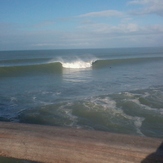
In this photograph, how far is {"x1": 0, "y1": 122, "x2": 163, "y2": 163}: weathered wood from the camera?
47.8 inches

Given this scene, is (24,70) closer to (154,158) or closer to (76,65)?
(76,65)

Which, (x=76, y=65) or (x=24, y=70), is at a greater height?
(x=76, y=65)

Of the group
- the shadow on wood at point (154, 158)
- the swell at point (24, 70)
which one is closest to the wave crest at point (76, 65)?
the swell at point (24, 70)

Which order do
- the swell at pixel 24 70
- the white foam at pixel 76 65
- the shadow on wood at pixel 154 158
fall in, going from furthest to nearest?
the white foam at pixel 76 65, the swell at pixel 24 70, the shadow on wood at pixel 154 158

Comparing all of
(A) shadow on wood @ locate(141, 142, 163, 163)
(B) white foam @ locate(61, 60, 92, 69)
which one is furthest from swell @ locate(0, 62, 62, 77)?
(A) shadow on wood @ locate(141, 142, 163, 163)

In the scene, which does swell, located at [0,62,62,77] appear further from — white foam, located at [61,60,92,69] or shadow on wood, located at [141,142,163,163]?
shadow on wood, located at [141,142,163,163]

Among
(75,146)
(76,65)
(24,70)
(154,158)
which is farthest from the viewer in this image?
(76,65)

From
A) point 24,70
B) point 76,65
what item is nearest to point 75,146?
point 24,70

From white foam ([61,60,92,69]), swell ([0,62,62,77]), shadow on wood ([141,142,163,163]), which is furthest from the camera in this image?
white foam ([61,60,92,69])

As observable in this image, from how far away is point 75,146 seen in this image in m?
1.29

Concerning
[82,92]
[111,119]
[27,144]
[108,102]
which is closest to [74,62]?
[82,92]

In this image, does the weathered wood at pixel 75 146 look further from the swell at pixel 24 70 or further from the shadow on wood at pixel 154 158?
the swell at pixel 24 70

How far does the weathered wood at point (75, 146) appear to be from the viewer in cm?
121

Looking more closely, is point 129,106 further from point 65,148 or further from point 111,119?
point 65,148
